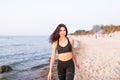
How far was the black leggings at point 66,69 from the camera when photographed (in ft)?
19.0

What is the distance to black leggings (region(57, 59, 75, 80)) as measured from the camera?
5.80 m

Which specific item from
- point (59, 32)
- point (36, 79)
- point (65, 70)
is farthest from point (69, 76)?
point (36, 79)

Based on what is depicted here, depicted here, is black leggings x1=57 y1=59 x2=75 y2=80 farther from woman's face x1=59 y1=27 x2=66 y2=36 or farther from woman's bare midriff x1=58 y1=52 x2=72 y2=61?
woman's face x1=59 y1=27 x2=66 y2=36

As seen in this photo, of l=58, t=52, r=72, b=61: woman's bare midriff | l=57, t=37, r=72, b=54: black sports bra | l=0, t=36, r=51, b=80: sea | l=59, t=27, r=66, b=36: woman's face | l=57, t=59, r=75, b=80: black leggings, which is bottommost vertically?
l=0, t=36, r=51, b=80: sea

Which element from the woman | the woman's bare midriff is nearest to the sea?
the woman

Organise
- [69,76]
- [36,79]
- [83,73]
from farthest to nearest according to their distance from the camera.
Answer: [36,79] → [83,73] → [69,76]

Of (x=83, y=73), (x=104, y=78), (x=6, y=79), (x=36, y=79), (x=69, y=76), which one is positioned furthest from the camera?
(x=6, y=79)

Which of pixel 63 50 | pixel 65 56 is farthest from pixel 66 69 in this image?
pixel 63 50

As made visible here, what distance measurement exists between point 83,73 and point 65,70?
5896 millimetres

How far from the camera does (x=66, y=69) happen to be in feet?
19.3

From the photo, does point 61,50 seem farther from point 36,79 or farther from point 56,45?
point 36,79

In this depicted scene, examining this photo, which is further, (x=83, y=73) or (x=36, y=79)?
(x=36, y=79)

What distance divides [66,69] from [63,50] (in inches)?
16.9

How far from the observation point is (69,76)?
578 centimetres
